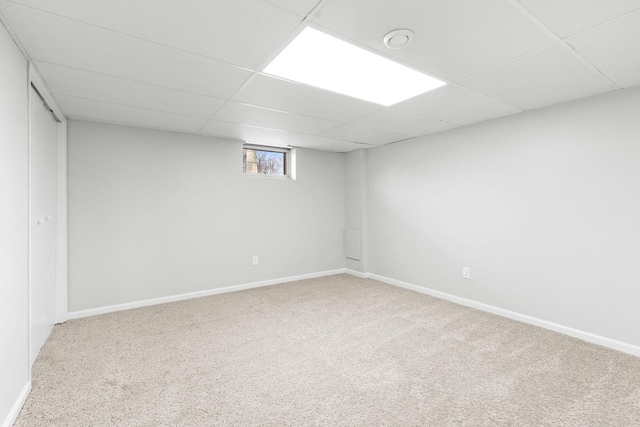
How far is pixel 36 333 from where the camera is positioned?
7.47ft

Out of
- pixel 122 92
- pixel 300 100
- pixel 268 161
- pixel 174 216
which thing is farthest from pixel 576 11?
pixel 174 216

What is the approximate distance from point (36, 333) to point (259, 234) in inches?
99.4

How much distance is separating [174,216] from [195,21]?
2.69 m

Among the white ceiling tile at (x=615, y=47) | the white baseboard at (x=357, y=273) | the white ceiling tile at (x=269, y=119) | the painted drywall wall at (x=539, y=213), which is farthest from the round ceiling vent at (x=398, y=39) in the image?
the white baseboard at (x=357, y=273)

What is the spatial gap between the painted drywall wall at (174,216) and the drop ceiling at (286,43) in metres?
0.63

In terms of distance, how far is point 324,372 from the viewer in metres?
2.15

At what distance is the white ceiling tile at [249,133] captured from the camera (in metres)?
3.47

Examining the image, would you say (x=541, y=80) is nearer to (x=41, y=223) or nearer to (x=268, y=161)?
(x=268, y=161)

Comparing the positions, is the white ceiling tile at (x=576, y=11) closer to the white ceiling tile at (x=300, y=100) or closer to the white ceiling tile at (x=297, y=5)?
the white ceiling tile at (x=297, y=5)

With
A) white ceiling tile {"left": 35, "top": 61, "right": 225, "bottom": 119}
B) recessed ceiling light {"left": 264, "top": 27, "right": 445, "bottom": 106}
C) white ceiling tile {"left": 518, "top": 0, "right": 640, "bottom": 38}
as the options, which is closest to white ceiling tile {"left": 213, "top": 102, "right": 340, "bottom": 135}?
white ceiling tile {"left": 35, "top": 61, "right": 225, "bottom": 119}

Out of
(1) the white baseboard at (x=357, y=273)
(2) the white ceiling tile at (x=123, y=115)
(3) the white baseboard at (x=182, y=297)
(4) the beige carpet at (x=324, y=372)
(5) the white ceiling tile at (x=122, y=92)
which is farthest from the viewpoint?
(1) the white baseboard at (x=357, y=273)

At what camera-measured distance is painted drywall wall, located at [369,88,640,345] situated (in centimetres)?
245

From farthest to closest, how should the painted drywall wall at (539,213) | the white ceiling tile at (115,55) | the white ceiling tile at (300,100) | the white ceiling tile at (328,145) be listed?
the white ceiling tile at (328,145), the painted drywall wall at (539,213), the white ceiling tile at (300,100), the white ceiling tile at (115,55)

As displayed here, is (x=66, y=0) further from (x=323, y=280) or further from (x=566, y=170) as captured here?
(x=323, y=280)
